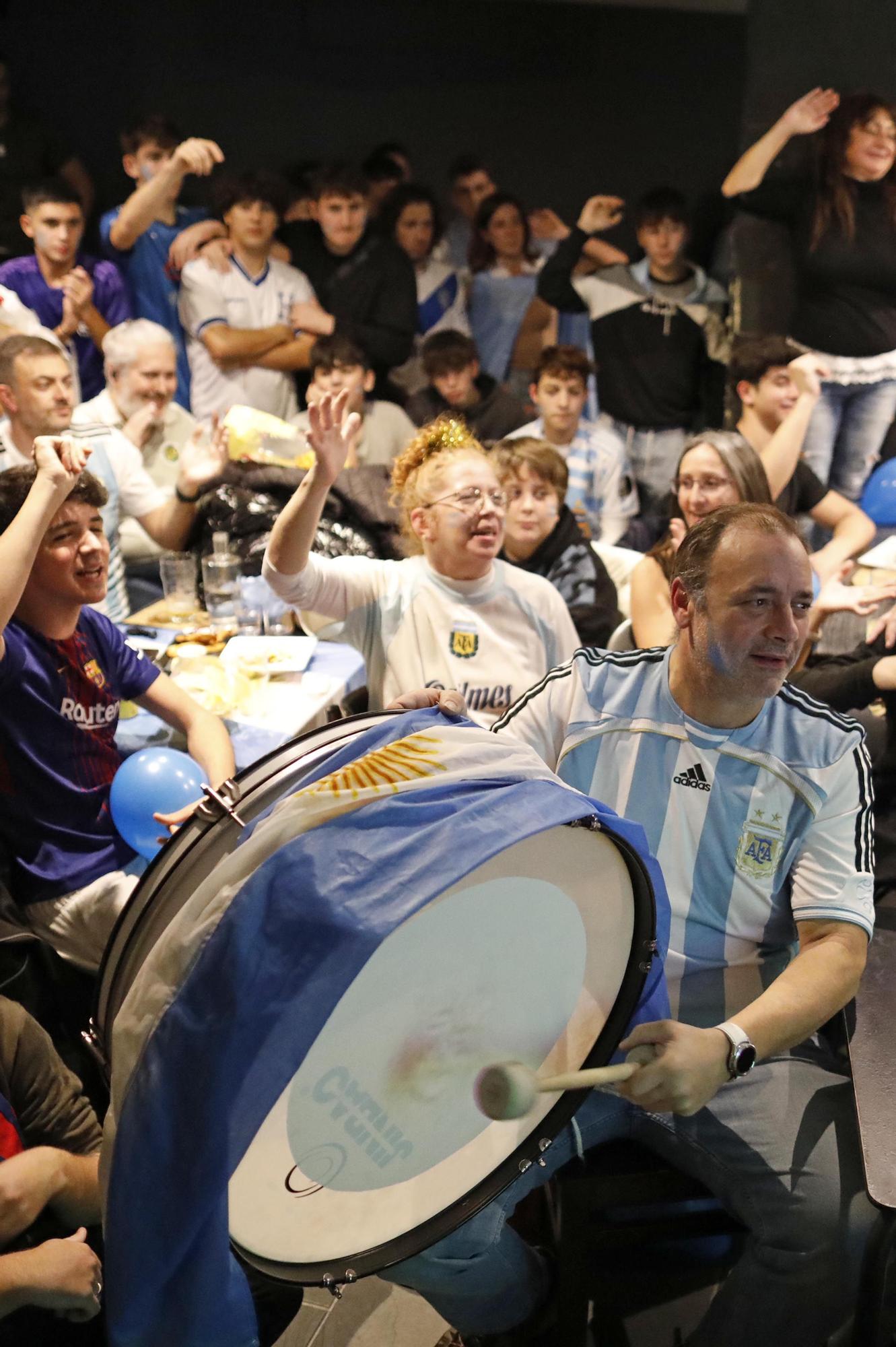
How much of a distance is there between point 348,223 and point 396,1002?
4604 millimetres

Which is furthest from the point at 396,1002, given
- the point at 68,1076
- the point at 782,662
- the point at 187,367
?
the point at 187,367

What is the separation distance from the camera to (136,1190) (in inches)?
47.8

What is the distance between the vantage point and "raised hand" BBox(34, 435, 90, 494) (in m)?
2.06

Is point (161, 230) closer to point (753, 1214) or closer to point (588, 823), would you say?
point (588, 823)

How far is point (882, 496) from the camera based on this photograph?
4707 millimetres

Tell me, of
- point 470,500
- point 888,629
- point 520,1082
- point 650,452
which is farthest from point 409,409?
point 520,1082

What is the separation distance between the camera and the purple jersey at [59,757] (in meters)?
2.20

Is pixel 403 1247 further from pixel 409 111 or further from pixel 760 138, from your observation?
pixel 409 111

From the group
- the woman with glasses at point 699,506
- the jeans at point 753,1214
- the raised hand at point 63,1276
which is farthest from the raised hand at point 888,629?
the raised hand at point 63,1276

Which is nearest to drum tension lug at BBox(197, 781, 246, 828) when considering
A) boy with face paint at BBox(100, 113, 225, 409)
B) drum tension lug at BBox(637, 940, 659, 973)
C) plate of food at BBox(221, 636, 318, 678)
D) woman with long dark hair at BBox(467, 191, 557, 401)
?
drum tension lug at BBox(637, 940, 659, 973)

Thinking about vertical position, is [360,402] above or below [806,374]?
below

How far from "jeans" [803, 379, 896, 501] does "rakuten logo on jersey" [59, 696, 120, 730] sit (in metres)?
3.70

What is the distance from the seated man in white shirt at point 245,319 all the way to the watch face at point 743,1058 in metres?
4.11

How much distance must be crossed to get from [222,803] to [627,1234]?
98 cm
